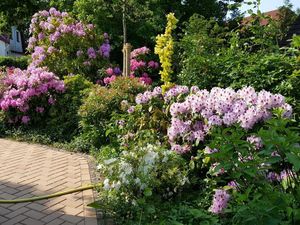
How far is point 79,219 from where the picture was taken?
3.80 meters

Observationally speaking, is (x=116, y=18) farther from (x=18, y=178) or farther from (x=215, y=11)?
(x=18, y=178)

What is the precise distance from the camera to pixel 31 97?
8.51m

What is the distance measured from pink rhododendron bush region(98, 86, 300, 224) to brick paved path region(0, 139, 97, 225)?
340 millimetres

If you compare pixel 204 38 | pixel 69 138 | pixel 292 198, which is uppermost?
pixel 204 38

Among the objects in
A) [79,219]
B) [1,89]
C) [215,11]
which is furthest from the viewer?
[215,11]

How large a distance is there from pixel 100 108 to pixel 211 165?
3314 millimetres

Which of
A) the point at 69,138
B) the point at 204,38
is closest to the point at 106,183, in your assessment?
the point at 69,138

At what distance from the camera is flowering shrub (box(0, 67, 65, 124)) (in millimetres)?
8414

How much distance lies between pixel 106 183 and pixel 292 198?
1.91 metres

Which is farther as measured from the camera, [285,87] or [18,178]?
[18,178]

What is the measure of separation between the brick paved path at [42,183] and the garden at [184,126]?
280 mm

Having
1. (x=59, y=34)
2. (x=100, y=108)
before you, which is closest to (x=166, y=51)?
(x=100, y=108)

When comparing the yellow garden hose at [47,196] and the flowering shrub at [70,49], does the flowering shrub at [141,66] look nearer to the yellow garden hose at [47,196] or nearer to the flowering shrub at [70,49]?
the flowering shrub at [70,49]

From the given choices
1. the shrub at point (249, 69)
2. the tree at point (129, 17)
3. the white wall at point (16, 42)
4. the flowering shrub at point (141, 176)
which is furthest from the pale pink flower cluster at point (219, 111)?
Answer: the white wall at point (16, 42)
